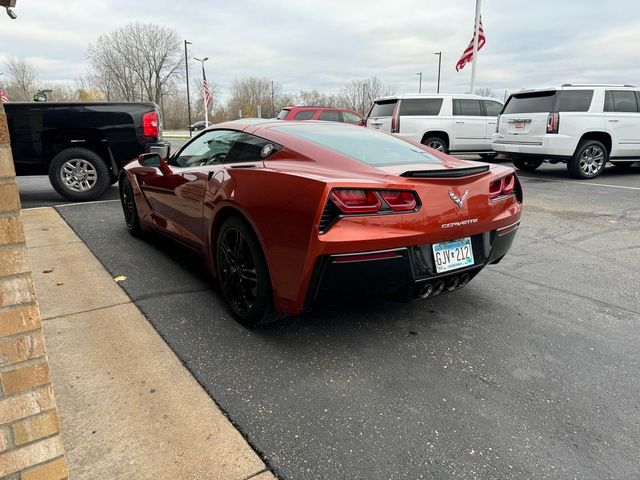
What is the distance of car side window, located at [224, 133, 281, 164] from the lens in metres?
3.00

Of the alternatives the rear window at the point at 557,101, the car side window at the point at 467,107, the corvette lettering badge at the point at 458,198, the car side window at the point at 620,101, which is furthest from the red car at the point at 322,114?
the corvette lettering badge at the point at 458,198

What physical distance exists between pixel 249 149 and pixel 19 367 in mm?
2089

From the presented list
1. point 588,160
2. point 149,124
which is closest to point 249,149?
point 149,124

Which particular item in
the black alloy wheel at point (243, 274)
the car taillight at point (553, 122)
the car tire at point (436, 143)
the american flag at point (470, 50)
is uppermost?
the american flag at point (470, 50)

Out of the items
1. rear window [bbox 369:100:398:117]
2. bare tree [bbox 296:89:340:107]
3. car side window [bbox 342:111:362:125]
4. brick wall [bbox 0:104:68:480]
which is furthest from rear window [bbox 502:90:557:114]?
bare tree [bbox 296:89:340:107]

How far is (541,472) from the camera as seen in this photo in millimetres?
1803

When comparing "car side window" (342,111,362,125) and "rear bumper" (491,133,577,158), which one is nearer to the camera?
"rear bumper" (491,133,577,158)

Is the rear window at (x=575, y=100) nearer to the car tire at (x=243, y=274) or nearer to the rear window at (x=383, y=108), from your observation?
the rear window at (x=383, y=108)

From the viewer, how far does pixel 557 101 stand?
29.9 feet

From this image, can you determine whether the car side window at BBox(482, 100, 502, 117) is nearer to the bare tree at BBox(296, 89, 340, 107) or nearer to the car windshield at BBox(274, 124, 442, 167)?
the car windshield at BBox(274, 124, 442, 167)

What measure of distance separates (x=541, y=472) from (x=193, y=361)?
5.85 feet

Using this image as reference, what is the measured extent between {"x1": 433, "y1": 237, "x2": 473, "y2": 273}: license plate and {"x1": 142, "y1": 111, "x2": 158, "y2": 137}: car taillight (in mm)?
5916

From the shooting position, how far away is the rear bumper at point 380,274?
2.34 m

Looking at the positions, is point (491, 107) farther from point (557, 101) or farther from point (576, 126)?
point (576, 126)
